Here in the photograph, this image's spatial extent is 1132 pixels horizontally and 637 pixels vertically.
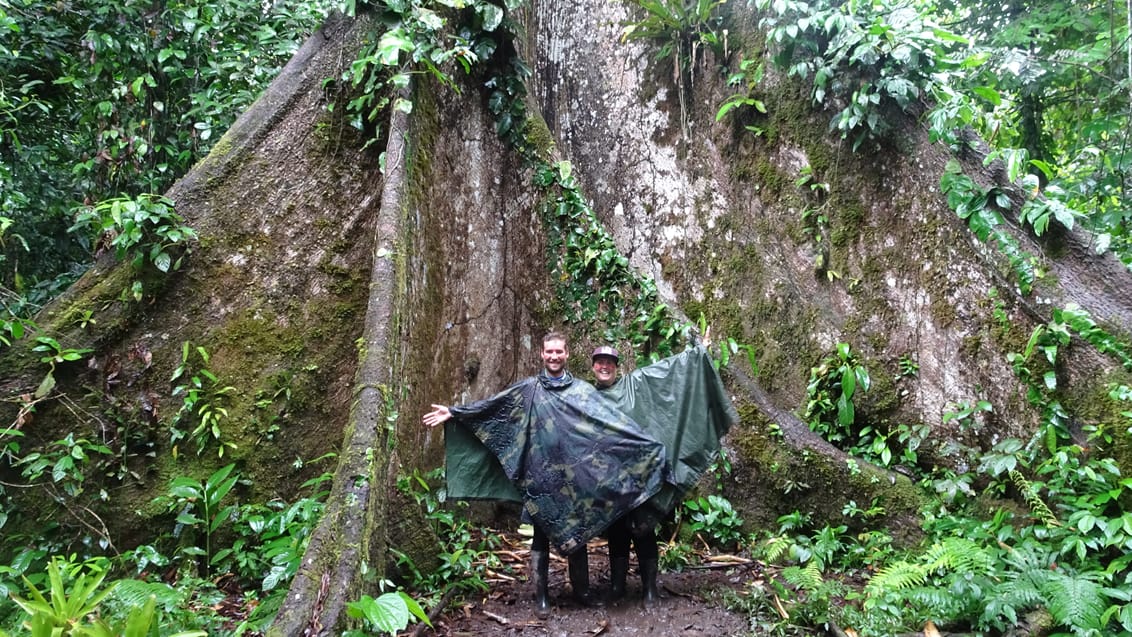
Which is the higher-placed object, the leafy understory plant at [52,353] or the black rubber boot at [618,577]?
the leafy understory plant at [52,353]

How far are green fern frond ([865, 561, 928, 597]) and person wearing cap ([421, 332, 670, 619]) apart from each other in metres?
1.21

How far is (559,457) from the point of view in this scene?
4.01 m

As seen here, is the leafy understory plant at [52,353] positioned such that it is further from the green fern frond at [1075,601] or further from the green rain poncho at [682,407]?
the green fern frond at [1075,601]

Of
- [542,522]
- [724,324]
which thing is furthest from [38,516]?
[724,324]

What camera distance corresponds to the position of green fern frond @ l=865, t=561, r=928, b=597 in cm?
371

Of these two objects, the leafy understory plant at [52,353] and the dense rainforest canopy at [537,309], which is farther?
the leafy understory plant at [52,353]

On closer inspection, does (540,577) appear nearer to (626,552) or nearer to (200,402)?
(626,552)

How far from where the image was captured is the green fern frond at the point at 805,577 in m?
3.98

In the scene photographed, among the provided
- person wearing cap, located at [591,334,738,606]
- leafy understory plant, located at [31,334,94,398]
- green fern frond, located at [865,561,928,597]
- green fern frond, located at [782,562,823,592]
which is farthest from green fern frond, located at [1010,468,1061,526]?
leafy understory plant, located at [31,334,94,398]

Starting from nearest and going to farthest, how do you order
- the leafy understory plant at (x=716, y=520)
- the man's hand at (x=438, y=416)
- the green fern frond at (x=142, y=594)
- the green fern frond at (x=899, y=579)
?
the green fern frond at (x=142, y=594), the green fern frond at (x=899, y=579), the man's hand at (x=438, y=416), the leafy understory plant at (x=716, y=520)

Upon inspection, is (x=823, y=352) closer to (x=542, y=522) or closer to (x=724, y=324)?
(x=724, y=324)

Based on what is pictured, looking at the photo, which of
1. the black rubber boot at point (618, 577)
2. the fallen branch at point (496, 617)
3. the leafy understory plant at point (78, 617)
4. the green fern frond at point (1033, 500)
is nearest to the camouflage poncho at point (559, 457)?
the black rubber boot at point (618, 577)

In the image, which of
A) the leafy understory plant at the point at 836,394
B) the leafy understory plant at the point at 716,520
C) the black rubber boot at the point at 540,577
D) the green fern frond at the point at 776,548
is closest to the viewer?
the black rubber boot at the point at 540,577

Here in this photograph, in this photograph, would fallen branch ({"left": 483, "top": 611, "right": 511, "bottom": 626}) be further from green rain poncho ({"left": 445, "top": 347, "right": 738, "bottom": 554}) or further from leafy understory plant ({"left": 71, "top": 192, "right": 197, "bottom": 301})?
leafy understory plant ({"left": 71, "top": 192, "right": 197, "bottom": 301})
